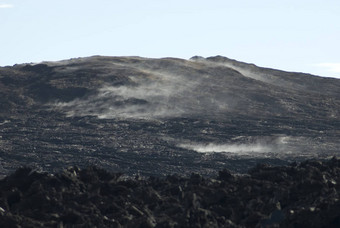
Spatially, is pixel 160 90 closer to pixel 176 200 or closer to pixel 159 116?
pixel 159 116

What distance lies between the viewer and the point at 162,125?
→ 83438 mm

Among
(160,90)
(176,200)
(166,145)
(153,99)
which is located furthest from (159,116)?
(176,200)

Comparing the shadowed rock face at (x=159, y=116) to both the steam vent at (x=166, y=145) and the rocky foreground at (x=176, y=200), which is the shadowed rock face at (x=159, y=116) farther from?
the rocky foreground at (x=176, y=200)

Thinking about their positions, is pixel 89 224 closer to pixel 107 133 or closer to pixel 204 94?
pixel 107 133

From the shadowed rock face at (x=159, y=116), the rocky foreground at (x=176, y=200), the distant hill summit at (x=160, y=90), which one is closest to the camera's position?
the rocky foreground at (x=176, y=200)

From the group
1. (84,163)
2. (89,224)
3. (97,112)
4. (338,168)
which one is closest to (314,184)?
(338,168)

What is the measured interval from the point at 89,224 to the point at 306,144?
4431cm

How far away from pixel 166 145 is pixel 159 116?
455 inches

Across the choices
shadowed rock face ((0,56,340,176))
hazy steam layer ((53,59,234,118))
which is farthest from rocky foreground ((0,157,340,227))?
hazy steam layer ((53,59,234,118))

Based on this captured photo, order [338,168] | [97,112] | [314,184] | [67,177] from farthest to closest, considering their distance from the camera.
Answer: [97,112]
[338,168]
[67,177]
[314,184]

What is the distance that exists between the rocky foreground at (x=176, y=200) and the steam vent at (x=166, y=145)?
72 mm

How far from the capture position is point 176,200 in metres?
40.8

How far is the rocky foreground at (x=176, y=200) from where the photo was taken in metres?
35.1

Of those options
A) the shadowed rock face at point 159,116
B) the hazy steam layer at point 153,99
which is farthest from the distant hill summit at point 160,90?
the shadowed rock face at point 159,116
